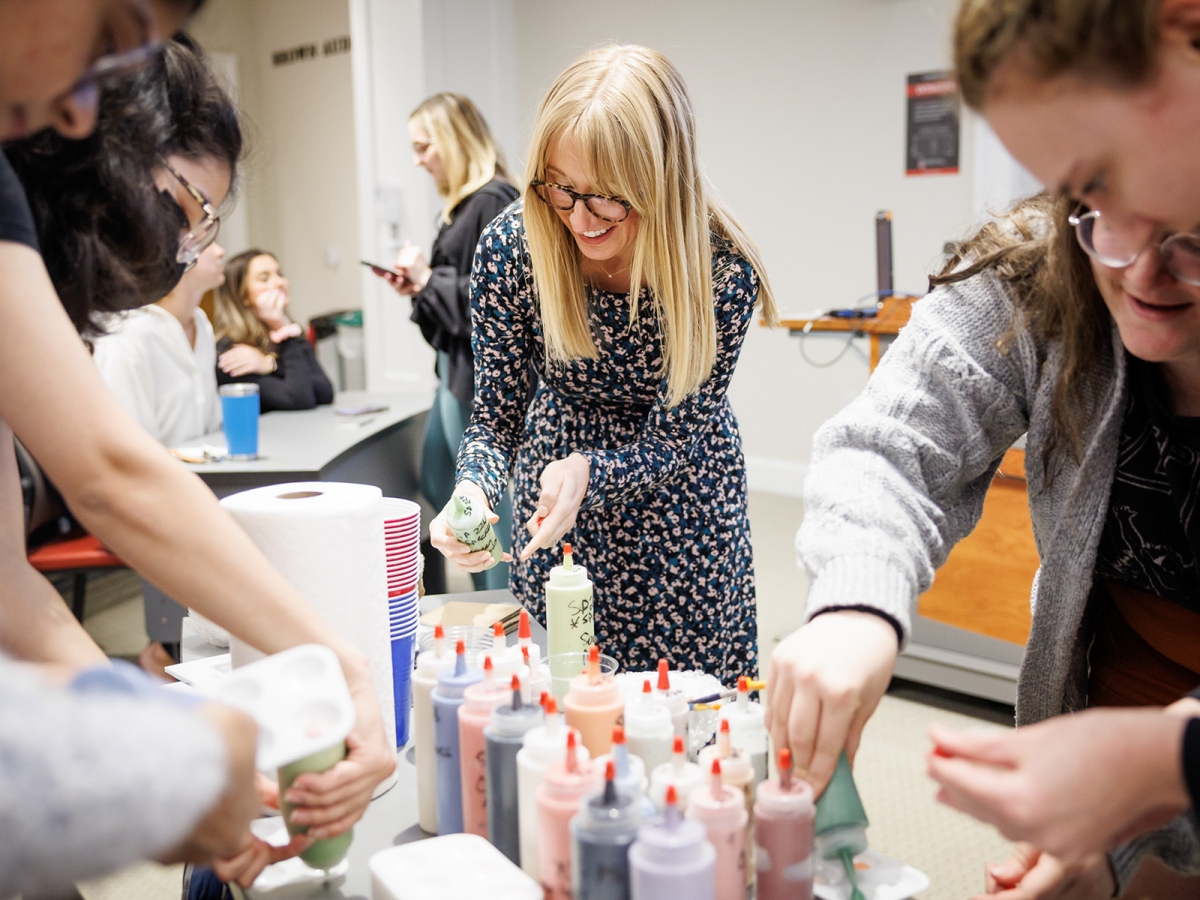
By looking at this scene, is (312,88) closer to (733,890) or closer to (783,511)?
(783,511)

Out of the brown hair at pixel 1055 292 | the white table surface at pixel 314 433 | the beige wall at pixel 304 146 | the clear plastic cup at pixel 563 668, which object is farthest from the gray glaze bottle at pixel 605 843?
the beige wall at pixel 304 146

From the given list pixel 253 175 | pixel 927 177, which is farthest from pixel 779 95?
pixel 253 175

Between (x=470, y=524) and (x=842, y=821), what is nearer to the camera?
(x=842, y=821)

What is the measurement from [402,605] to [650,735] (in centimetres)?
44

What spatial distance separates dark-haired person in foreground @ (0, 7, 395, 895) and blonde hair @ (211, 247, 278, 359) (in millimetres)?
3071

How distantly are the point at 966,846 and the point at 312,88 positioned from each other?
6.25 m

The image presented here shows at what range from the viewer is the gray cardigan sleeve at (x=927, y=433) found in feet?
3.35

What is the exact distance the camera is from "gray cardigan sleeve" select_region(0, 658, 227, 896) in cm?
49

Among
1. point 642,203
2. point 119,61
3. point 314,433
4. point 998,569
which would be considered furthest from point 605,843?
point 314,433

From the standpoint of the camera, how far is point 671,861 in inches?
31.0

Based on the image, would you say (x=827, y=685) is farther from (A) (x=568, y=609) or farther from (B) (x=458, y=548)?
(B) (x=458, y=548)

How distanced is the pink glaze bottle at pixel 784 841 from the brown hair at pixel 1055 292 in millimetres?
472

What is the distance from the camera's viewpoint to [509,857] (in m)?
0.97

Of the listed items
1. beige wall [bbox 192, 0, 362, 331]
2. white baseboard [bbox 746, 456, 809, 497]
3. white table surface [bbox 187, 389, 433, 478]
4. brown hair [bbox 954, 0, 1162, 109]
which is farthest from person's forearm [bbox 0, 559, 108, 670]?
beige wall [bbox 192, 0, 362, 331]
